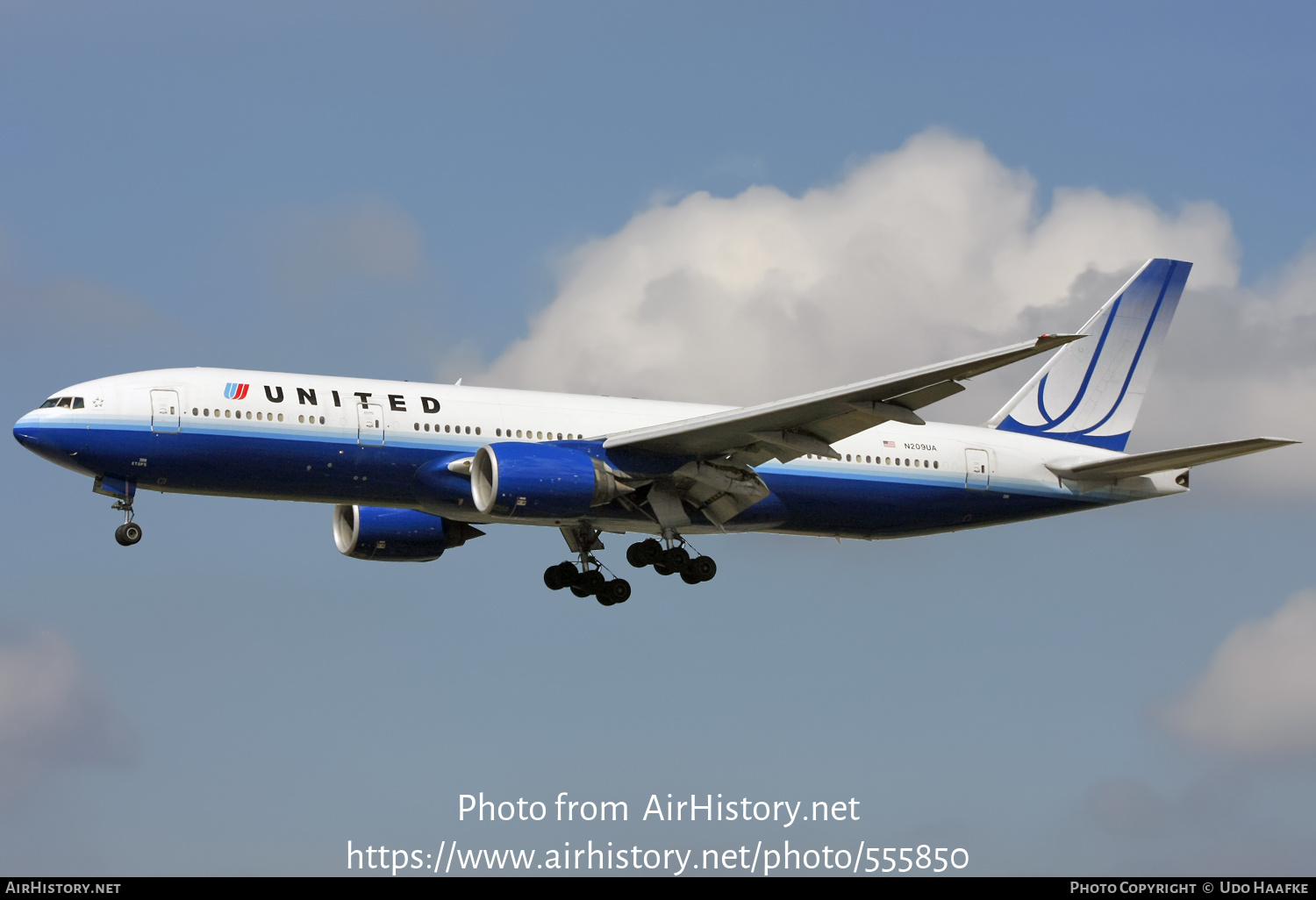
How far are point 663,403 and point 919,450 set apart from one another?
6.64 metres

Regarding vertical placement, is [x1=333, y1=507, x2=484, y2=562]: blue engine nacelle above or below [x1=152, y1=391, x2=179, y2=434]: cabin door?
above

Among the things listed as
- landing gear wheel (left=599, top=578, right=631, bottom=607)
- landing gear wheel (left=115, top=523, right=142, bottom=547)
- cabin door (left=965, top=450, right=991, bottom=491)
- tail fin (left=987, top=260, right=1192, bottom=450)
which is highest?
tail fin (left=987, top=260, right=1192, bottom=450)

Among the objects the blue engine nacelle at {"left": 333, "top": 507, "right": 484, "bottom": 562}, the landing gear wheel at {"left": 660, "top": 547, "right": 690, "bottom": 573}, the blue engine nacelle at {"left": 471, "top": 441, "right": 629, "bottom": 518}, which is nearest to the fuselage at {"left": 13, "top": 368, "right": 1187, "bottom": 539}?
the landing gear wheel at {"left": 660, "top": 547, "right": 690, "bottom": 573}

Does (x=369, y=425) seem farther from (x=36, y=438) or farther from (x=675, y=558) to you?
(x=675, y=558)

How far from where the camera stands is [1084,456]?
4591 centimetres

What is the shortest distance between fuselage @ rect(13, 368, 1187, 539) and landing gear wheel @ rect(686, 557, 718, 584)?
78 centimetres

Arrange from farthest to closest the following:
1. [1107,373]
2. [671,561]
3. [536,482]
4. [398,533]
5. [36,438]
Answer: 1. [1107,373]
2. [398,533]
3. [671,561]
4. [536,482]
5. [36,438]

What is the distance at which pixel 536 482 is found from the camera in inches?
1490

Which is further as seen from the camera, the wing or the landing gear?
the landing gear

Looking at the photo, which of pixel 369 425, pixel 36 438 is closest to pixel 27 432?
pixel 36 438

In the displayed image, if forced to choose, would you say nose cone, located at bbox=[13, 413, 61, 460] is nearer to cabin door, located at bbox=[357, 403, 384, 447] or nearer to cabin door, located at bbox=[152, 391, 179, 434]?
cabin door, located at bbox=[152, 391, 179, 434]

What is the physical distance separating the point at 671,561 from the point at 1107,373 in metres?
14.6

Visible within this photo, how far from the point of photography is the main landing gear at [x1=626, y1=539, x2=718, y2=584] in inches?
1656

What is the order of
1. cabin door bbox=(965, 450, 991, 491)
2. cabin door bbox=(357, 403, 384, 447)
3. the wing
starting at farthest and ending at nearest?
cabin door bbox=(965, 450, 991, 491) → cabin door bbox=(357, 403, 384, 447) → the wing
